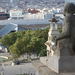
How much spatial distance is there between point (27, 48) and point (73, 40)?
30768mm

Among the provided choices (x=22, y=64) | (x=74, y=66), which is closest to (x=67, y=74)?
(x=74, y=66)

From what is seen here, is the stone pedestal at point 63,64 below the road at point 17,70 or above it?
above

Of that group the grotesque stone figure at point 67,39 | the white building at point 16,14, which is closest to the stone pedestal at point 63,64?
the grotesque stone figure at point 67,39

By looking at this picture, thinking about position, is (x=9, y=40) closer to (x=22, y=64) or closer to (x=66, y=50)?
(x=22, y=64)

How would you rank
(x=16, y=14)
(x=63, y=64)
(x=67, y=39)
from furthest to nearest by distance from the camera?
1. (x=16, y=14)
2. (x=67, y=39)
3. (x=63, y=64)

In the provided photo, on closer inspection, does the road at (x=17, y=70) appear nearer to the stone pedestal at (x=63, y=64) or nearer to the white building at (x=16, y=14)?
the stone pedestal at (x=63, y=64)

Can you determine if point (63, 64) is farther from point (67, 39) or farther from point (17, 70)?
point (17, 70)

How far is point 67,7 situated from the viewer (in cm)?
611

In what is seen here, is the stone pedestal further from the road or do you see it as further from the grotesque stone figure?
the road

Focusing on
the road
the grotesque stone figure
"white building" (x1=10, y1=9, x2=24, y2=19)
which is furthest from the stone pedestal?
"white building" (x1=10, y1=9, x2=24, y2=19)

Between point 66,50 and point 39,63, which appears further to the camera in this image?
point 39,63

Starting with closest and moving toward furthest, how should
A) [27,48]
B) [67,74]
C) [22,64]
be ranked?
[67,74] → [22,64] → [27,48]

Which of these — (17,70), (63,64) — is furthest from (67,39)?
(17,70)

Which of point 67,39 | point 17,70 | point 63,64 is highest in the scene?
point 67,39
